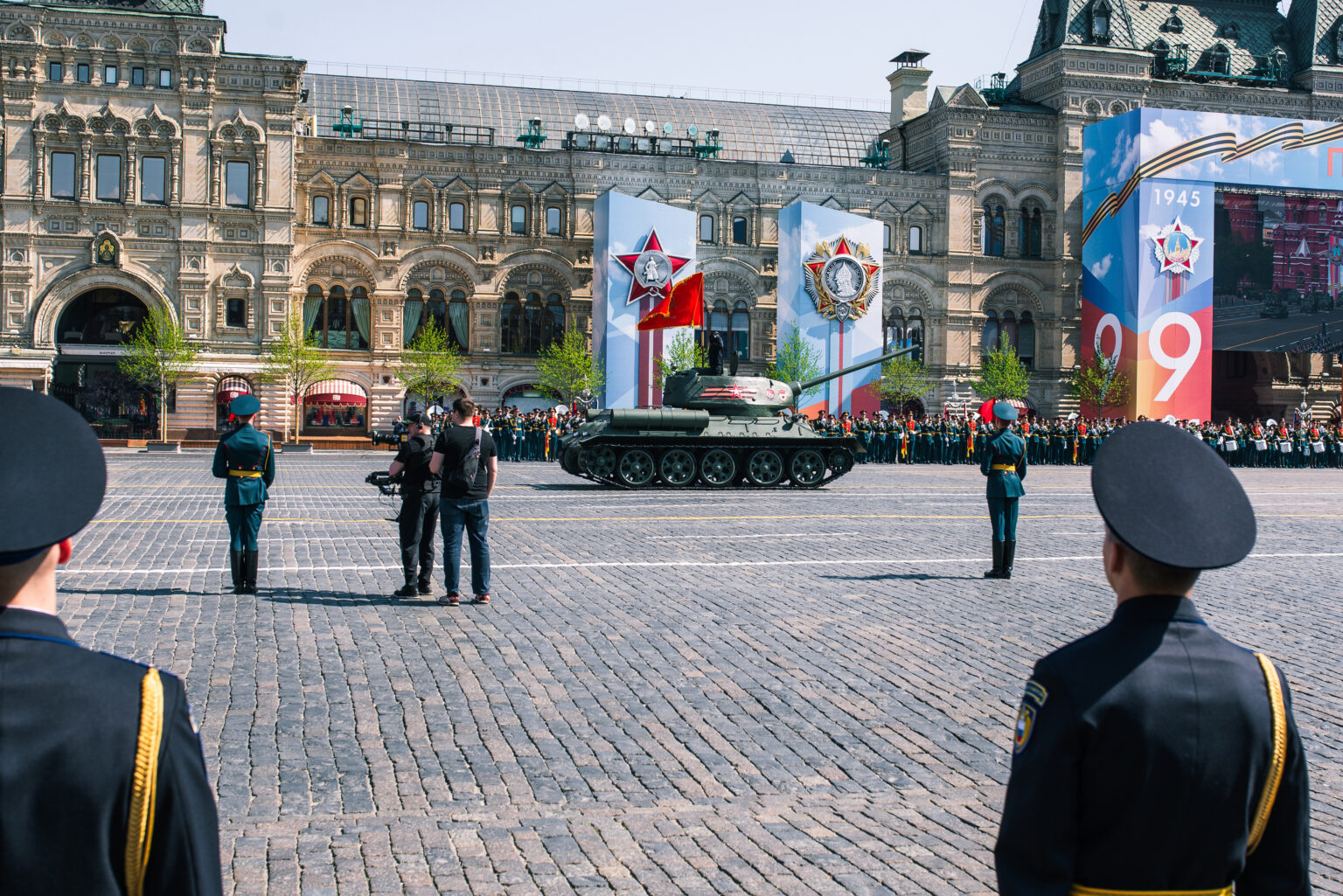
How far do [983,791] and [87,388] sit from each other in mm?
49463

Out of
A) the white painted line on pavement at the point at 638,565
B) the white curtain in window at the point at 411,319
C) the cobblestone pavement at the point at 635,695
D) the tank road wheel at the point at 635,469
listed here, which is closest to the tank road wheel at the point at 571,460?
the tank road wheel at the point at 635,469

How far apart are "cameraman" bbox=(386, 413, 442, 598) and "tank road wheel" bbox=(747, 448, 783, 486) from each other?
51.8ft

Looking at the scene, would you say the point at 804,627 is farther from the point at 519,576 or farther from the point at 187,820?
the point at 187,820

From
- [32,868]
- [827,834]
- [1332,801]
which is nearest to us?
[32,868]

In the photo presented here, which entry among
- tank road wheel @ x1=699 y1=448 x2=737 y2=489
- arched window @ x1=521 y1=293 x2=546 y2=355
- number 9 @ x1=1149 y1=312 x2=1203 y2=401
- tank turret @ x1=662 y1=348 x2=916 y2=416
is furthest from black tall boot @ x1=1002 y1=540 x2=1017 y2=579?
arched window @ x1=521 y1=293 x2=546 y2=355

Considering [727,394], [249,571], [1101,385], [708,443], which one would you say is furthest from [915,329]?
[249,571]

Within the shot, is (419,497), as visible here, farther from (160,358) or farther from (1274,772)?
(160,358)

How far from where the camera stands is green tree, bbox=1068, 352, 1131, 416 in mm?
52156

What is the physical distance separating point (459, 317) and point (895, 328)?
1901cm

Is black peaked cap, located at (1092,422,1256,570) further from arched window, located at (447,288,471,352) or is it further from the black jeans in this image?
arched window, located at (447,288,471,352)

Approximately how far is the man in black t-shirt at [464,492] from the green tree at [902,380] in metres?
44.0

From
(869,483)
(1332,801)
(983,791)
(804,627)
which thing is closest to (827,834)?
(983,791)

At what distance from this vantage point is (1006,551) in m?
13.5

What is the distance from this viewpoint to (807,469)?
1107 inches
